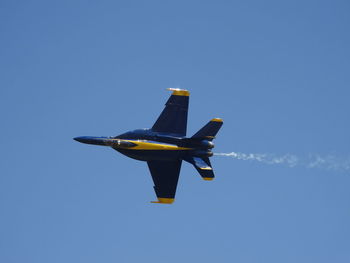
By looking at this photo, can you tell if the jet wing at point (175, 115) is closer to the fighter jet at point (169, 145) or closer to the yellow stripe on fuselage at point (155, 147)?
the fighter jet at point (169, 145)

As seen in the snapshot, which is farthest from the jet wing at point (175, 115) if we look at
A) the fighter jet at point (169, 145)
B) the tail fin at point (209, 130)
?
the tail fin at point (209, 130)

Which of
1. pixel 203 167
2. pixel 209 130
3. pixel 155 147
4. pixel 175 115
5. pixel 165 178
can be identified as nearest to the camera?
pixel 203 167

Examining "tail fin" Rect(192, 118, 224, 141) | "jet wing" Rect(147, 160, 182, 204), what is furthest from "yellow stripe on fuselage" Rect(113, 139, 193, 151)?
"jet wing" Rect(147, 160, 182, 204)

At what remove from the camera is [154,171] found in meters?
74.0

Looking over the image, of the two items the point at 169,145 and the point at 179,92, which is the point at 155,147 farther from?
the point at 179,92

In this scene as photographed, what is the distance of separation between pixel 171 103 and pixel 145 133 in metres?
4.54

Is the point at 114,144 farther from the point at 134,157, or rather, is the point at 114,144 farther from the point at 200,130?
the point at 200,130

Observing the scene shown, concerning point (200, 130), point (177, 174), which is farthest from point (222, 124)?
point (177, 174)

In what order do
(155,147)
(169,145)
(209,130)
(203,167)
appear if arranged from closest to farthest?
(203,167) → (209,130) → (155,147) → (169,145)

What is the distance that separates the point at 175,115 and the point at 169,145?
399 centimetres

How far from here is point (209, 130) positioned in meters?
71.4

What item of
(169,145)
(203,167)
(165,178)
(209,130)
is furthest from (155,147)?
(209,130)

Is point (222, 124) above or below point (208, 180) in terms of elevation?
above

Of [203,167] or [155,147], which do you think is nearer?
[203,167]
